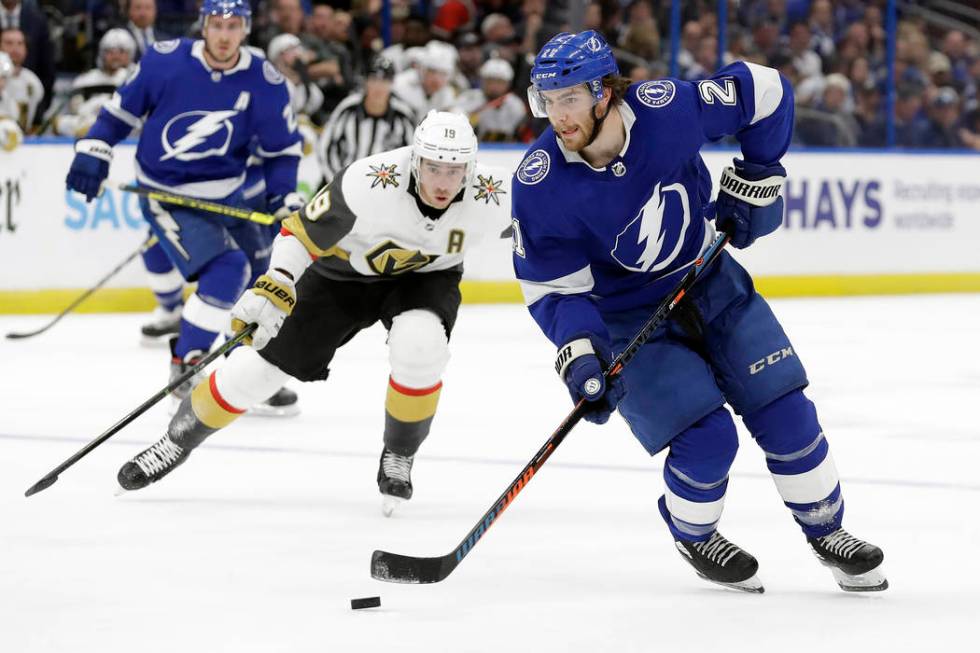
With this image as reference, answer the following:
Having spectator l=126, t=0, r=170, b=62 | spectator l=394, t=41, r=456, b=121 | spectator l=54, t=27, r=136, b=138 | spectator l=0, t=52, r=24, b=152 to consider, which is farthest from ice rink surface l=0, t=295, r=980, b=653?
spectator l=394, t=41, r=456, b=121

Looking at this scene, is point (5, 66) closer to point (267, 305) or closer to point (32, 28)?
point (32, 28)

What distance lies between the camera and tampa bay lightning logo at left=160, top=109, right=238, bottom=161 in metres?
5.11

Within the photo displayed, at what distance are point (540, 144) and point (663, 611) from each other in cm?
87

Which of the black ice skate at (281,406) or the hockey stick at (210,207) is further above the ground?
the hockey stick at (210,207)

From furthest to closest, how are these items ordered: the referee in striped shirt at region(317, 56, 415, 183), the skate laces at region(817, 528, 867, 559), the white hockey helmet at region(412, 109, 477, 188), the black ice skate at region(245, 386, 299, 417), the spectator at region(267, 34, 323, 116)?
the spectator at region(267, 34, 323, 116)
the referee in striped shirt at region(317, 56, 415, 183)
the black ice skate at region(245, 386, 299, 417)
the white hockey helmet at region(412, 109, 477, 188)
the skate laces at region(817, 528, 867, 559)

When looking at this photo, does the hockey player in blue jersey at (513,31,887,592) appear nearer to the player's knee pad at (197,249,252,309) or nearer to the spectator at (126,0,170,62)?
the player's knee pad at (197,249,252,309)

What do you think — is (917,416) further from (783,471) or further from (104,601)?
(104,601)

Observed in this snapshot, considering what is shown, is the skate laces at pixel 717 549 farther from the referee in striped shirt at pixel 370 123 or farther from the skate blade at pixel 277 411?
the referee in striped shirt at pixel 370 123

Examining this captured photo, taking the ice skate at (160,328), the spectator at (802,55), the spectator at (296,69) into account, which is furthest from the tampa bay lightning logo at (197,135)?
the spectator at (802,55)

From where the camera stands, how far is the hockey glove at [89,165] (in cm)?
505

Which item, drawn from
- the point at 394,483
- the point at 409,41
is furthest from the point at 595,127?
the point at 409,41

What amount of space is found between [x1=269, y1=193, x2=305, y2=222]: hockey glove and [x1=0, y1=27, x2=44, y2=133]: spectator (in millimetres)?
2805

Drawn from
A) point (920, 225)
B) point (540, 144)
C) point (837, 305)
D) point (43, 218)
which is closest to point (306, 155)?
point (43, 218)

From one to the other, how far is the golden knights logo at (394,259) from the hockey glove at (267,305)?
226 millimetres
